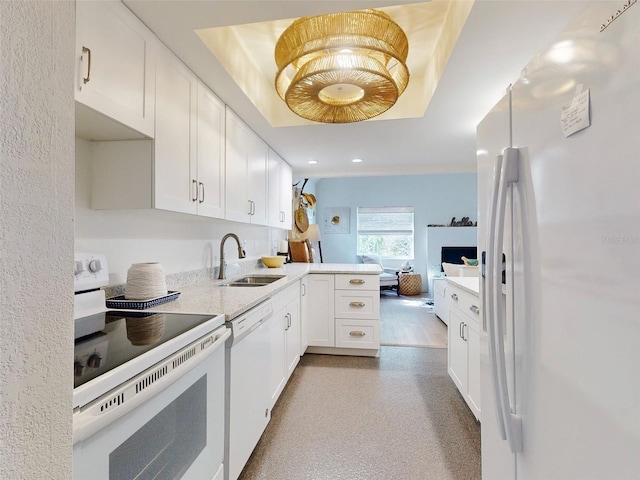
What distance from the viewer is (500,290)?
900 millimetres

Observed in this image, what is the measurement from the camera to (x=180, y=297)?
Result: 1.71m

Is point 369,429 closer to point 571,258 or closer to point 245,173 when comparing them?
point 571,258

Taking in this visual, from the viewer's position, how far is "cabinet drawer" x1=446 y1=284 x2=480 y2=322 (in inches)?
70.1

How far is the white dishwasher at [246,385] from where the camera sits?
1.32m

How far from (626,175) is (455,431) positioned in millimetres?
1904

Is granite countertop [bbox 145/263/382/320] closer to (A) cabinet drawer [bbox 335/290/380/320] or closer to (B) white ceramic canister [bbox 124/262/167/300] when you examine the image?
(B) white ceramic canister [bbox 124/262/167/300]

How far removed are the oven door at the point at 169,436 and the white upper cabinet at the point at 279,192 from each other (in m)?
2.09

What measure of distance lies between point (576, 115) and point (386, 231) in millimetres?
6667

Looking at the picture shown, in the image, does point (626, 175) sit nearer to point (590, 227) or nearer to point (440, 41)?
point (590, 227)

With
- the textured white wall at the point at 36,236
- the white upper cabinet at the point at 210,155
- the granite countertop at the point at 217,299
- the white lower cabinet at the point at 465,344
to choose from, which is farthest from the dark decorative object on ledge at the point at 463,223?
the textured white wall at the point at 36,236

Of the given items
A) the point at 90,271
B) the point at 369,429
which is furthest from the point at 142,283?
the point at 369,429

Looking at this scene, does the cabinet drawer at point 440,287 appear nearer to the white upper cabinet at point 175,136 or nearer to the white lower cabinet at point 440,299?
the white lower cabinet at point 440,299

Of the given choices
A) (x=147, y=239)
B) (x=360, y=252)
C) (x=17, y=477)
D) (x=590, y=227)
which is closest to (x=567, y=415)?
(x=590, y=227)

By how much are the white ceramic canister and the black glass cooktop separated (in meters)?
0.12
